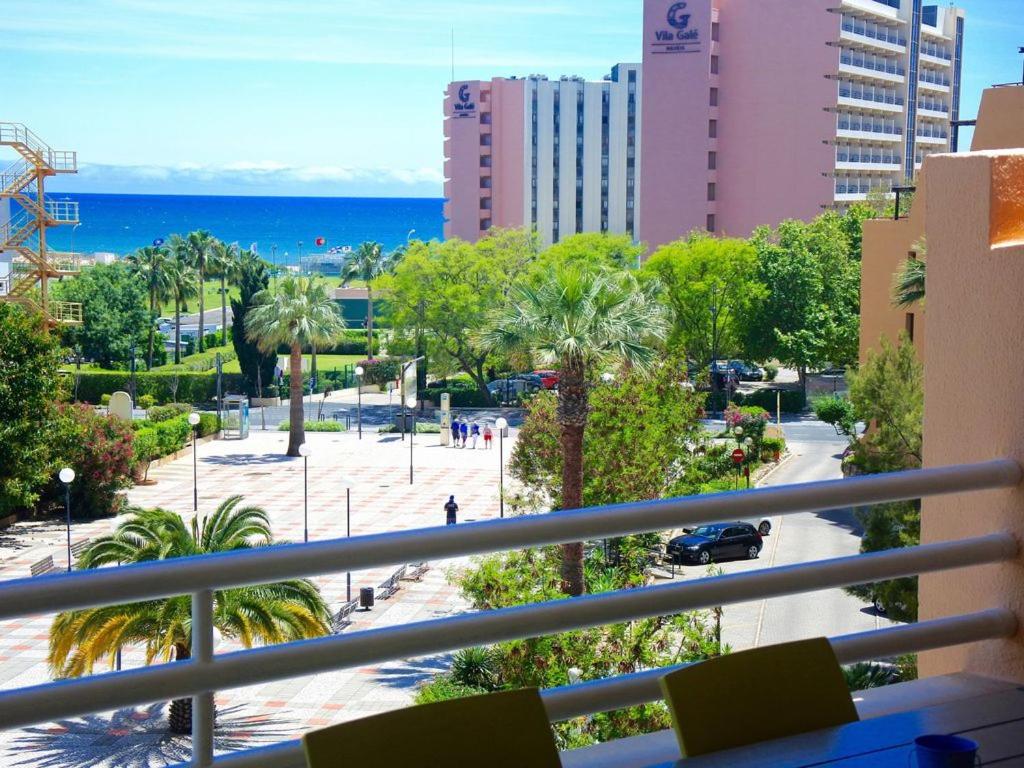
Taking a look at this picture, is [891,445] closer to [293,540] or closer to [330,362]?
[293,540]

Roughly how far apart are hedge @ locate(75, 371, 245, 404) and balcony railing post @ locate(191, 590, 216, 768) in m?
66.5

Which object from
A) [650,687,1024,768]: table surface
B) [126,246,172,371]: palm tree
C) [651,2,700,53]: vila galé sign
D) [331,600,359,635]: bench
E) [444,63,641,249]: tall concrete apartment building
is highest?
[651,2,700,53]: vila galé sign

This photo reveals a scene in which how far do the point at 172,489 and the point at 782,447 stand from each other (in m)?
22.0

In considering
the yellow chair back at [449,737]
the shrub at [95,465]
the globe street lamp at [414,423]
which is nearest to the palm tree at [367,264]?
the globe street lamp at [414,423]

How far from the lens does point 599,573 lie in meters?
21.5

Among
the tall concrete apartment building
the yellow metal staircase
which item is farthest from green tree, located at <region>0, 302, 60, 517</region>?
the tall concrete apartment building

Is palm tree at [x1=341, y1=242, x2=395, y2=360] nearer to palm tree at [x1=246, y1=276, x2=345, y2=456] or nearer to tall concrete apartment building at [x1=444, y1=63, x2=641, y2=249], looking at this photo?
tall concrete apartment building at [x1=444, y1=63, x2=641, y2=249]

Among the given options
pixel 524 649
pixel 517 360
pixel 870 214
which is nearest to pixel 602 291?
pixel 517 360

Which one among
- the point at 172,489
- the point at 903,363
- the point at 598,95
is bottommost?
the point at 172,489

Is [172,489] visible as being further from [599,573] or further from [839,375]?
[839,375]

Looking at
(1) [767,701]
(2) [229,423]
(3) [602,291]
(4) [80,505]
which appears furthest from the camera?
(2) [229,423]

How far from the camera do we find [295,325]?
5109cm

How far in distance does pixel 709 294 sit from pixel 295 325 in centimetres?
2077

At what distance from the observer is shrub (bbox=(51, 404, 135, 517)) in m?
39.3
